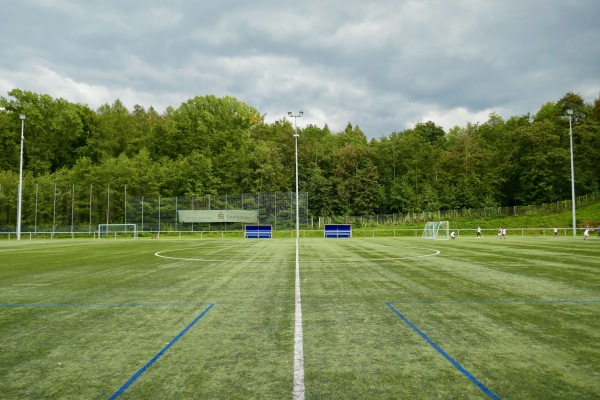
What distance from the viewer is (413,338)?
459 cm

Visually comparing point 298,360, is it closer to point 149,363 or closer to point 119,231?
point 149,363

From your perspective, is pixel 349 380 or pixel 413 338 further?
pixel 413 338

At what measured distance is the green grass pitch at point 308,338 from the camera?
3285 mm

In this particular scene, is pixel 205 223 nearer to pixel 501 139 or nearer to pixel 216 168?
pixel 216 168

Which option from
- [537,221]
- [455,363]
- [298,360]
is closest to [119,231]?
[298,360]

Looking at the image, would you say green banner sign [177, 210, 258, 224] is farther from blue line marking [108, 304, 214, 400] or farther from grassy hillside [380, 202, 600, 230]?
blue line marking [108, 304, 214, 400]

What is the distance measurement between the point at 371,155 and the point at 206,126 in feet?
108

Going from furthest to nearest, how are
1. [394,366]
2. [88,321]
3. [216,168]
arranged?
[216,168]
[88,321]
[394,366]

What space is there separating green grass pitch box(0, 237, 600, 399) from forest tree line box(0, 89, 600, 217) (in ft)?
165

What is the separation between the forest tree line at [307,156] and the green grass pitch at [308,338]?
165 ft

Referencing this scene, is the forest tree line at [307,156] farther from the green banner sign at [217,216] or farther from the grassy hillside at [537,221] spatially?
the green banner sign at [217,216]

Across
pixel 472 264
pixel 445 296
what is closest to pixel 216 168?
pixel 472 264

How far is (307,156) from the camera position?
6731 cm

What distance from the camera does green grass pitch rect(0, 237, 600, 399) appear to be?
329 centimetres
